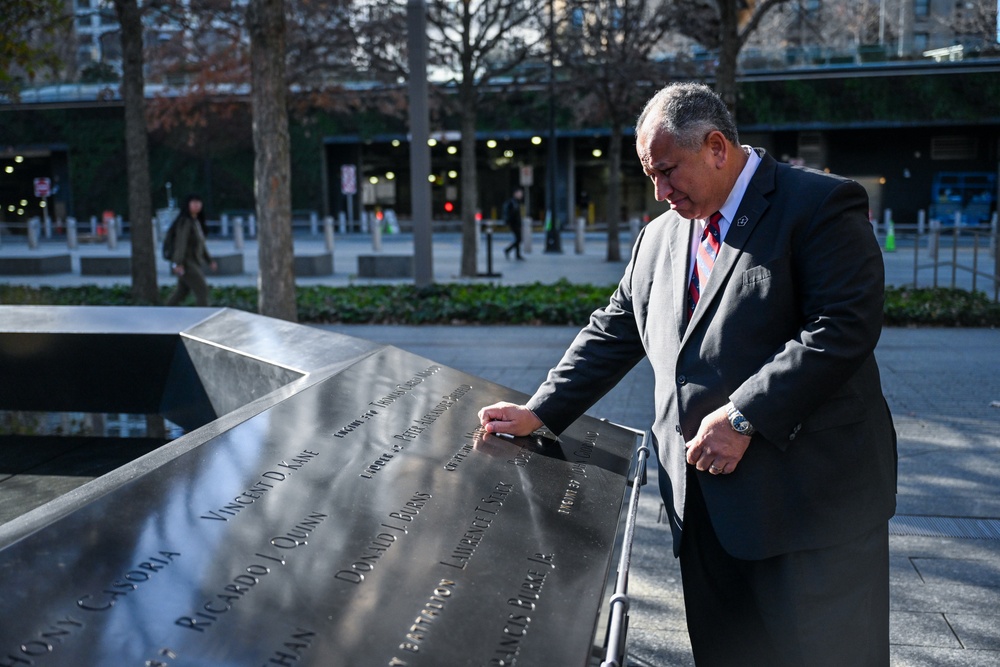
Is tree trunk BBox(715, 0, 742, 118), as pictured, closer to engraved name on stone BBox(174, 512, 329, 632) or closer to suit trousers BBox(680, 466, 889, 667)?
suit trousers BBox(680, 466, 889, 667)

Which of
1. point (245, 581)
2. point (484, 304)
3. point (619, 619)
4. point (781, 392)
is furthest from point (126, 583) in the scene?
point (484, 304)

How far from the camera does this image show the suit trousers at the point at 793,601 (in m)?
2.36

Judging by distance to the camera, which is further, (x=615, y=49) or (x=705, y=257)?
(x=615, y=49)

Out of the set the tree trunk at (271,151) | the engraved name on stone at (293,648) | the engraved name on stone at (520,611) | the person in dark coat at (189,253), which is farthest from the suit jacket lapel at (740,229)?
the person in dark coat at (189,253)

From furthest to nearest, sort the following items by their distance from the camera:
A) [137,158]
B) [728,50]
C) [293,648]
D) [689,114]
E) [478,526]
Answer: [137,158] → [728,50] → [689,114] → [478,526] → [293,648]

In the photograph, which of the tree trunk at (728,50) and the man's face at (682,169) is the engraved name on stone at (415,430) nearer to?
the man's face at (682,169)

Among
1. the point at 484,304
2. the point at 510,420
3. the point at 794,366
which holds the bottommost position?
the point at 484,304

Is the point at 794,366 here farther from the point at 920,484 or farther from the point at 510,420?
the point at 920,484

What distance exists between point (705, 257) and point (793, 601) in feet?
3.02

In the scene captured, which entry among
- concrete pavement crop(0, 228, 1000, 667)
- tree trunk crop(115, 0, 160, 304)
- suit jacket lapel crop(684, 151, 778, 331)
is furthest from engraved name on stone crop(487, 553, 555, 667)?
tree trunk crop(115, 0, 160, 304)

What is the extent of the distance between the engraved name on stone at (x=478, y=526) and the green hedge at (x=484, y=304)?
9459 mm

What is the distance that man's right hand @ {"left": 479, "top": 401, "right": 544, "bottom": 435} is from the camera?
9.48 feet

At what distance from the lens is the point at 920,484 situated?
548 cm

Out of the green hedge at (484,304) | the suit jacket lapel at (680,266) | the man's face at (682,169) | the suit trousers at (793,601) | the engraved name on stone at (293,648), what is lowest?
the green hedge at (484,304)
